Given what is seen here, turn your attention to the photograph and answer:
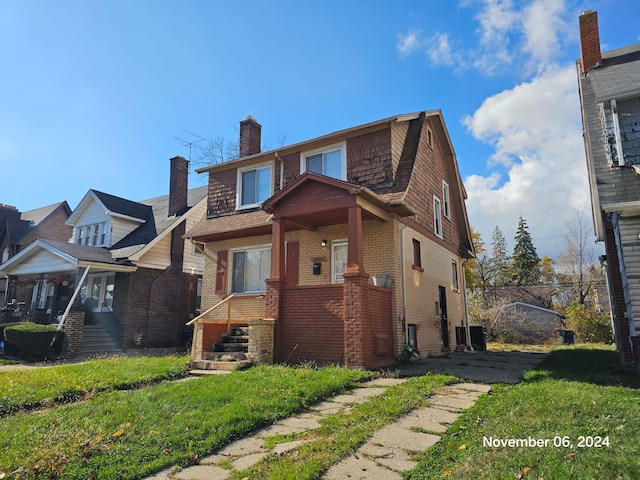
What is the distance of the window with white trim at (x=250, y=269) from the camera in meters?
13.5

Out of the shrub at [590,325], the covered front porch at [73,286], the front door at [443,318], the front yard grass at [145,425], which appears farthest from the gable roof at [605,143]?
the covered front porch at [73,286]

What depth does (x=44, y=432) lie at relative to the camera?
4.48 m

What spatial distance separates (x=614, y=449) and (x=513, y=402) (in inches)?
81.4

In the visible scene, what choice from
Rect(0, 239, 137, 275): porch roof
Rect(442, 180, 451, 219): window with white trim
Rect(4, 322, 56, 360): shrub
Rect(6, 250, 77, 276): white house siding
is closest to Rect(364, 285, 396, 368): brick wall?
Rect(442, 180, 451, 219): window with white trim

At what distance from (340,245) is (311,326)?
3.09 meters

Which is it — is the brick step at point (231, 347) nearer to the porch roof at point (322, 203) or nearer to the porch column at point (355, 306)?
the porch column at point (355, 306)

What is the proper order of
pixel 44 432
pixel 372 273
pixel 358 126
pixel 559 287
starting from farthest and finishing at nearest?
pixel 559 287 < pixel 358 126 < pixel 372 273 < pixel 44 432

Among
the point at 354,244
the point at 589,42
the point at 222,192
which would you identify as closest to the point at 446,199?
the point at 589,42

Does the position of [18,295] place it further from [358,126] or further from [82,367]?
[358,126]

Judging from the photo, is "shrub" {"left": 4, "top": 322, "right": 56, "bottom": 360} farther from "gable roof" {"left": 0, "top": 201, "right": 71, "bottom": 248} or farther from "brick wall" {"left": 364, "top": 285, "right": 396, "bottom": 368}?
"gable roof" {"left": 0, "top": 201, "right": 71, "bottom": 248}

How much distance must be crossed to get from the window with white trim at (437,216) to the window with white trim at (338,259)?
4127 millimetres

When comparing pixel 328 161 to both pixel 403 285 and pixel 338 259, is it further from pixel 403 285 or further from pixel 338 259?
pixel 403 285

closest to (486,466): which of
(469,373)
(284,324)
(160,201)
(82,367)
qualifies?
(469,373)

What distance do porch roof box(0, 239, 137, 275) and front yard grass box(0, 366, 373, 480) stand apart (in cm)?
1128
